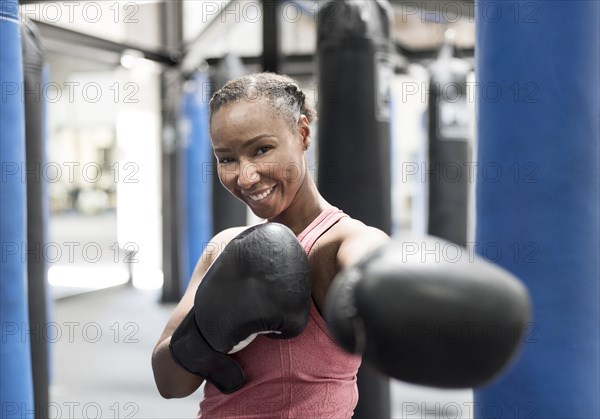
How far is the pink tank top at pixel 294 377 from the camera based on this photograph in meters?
1.00

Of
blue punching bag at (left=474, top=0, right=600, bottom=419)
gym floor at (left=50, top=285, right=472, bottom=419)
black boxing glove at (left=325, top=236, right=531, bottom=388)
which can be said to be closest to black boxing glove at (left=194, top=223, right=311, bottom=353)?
black boxing glove at (left=325, top=236, right=531, bottom=388)

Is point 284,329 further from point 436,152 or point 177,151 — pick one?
point 177,151

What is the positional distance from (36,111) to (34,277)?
25.3 inches

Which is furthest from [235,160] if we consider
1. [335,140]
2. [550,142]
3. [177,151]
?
[177,151]

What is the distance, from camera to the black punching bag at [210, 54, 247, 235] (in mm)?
4387

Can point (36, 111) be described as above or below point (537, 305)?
above

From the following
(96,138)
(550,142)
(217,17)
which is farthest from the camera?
(96,138)

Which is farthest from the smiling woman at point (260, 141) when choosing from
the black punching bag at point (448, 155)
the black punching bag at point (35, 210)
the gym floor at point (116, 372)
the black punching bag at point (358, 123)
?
the black punching bag at point (448, 155)

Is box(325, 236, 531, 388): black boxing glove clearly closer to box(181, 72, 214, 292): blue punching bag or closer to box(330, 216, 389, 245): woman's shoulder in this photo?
box(330, 216, 389, 245): woman's shoulder

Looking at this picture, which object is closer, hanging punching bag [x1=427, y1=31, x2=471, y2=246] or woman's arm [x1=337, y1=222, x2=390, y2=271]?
woman's arm [x1=337, y1=222, x2=390, y2=271]

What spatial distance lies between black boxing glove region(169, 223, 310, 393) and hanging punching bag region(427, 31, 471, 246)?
3092 mm

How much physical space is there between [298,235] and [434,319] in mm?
491

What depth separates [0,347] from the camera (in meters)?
1.61

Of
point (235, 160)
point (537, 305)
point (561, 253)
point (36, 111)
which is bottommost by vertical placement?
point (537, 305)
